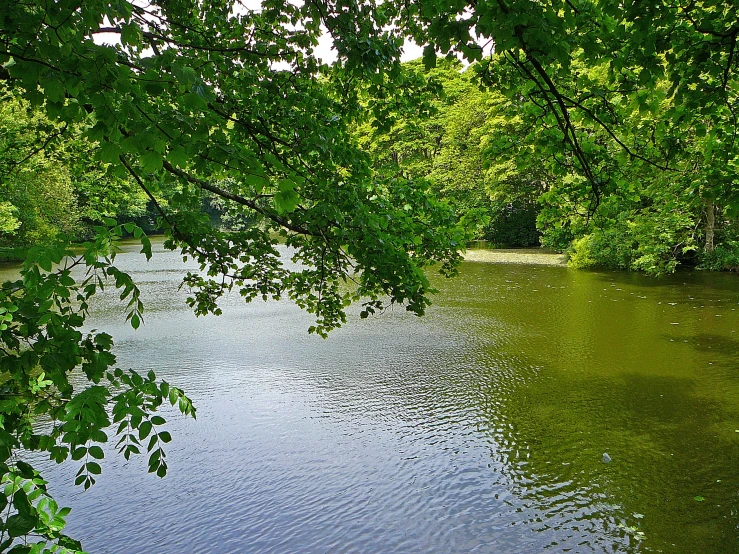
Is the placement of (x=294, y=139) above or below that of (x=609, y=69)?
below

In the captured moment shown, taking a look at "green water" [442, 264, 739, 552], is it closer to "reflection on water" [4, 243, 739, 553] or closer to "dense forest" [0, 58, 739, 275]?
"reflection on water" [4, 243, 739, 553]

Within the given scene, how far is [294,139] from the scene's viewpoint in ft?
14.7

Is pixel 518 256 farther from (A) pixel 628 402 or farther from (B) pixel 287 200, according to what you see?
(B) pixel 287 200

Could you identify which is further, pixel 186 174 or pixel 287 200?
pixel 186 174

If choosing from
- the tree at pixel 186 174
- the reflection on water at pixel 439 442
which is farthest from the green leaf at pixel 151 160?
the reflection on water at pixel 439 442

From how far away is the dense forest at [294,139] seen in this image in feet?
6.70

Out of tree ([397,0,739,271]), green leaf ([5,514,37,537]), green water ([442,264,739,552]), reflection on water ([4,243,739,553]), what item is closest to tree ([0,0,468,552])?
green leaf ([5,514,37,537])

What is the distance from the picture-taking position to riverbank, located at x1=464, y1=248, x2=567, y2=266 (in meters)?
24.8

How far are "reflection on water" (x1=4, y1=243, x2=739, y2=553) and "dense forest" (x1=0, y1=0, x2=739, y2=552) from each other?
135 cm

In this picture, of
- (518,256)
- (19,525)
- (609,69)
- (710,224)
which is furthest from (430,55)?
(518,256)

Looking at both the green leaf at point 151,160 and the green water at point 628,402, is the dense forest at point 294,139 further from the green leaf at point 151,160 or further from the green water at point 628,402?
the green water at point 628,402

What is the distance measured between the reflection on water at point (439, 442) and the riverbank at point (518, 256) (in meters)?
11.7

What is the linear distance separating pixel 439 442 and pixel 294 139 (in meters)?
4.31

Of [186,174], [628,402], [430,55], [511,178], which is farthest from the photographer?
[511,178]
